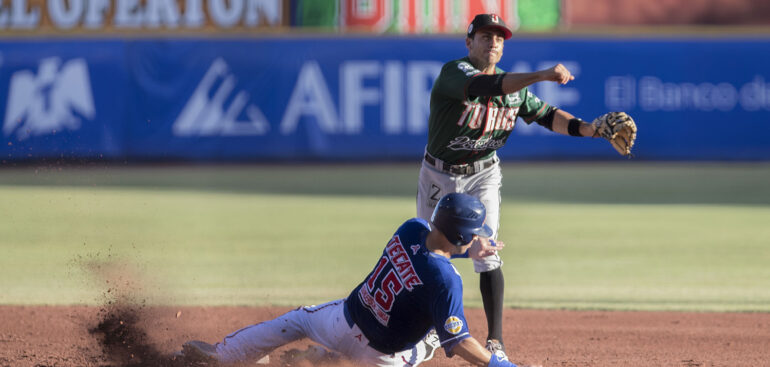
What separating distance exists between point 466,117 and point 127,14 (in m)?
16.2

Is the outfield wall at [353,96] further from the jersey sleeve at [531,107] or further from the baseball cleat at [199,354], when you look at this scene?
the baseball cleat at [199,354]

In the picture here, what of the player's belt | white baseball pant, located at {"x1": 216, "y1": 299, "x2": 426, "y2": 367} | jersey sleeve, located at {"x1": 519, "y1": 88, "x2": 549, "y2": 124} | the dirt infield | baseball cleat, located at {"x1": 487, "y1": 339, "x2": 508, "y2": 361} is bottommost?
the dirt infield

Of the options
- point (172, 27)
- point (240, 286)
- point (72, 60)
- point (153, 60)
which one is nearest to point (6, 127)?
point (72, 60)

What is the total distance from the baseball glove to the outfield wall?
12.6 metres

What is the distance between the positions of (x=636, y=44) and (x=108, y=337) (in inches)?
580

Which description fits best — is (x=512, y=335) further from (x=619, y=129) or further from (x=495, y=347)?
(x=619, y=129)

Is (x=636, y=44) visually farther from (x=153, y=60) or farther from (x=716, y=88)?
(x=153, y=60)

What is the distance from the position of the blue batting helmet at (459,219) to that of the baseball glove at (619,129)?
1.39 meters

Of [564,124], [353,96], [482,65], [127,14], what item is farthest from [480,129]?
[127,14]

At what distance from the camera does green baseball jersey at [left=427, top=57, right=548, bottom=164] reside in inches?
236

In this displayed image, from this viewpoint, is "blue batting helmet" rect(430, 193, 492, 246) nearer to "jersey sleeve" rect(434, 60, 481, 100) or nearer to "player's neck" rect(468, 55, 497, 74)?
"jersey sleeve" rect(434, 60, 481, 100)

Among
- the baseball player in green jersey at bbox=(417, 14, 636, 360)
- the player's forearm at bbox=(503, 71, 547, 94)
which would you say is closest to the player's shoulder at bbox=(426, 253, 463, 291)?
the player's forearm at bbox=(503, 71, 547, 94)

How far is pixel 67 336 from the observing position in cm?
673

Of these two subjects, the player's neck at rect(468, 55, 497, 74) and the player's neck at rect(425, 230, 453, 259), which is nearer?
the player's neck at rect(425, 230, 453, 259)
